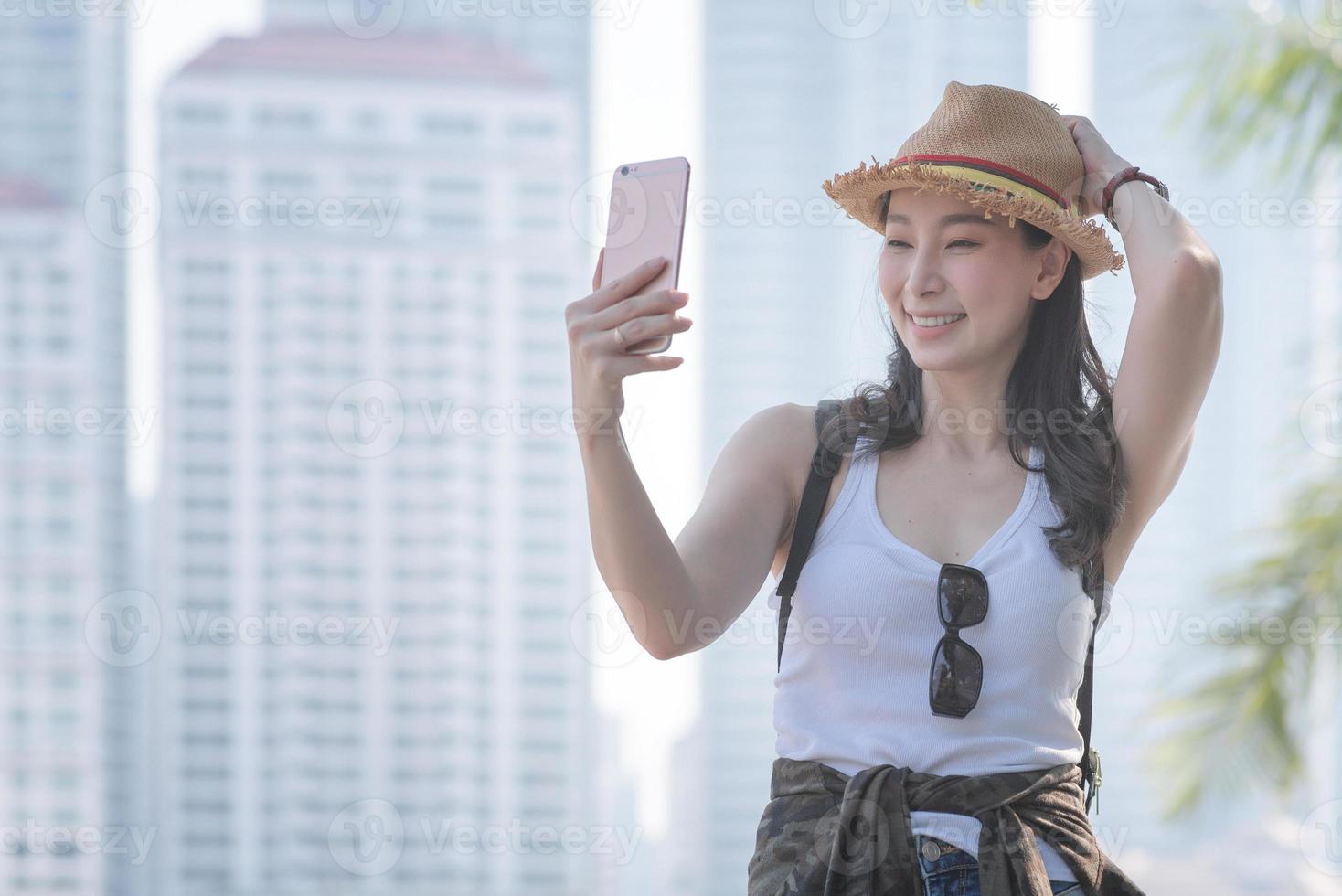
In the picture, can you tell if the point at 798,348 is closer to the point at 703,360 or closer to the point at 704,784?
the point at 703,360

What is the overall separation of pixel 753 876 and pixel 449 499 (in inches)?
1428

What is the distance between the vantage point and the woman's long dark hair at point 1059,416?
3.83 feet

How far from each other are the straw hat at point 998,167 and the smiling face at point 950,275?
17mm

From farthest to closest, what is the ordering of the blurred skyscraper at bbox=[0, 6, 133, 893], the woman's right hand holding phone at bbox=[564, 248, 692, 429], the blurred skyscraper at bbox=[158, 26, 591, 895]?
the blurred skyscraper at bbox=[158, 26, 591, 895], the blurred skyscraper at bbox=[0, 6, 133, 893], the woman's right hand holding phone at bbox=[564, 248, 692, 429]

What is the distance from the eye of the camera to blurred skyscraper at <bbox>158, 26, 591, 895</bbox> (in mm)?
34188

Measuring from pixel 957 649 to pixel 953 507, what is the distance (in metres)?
0.15

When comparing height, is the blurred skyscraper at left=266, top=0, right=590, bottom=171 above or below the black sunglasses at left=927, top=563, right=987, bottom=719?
above

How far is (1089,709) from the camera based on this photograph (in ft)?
3.88

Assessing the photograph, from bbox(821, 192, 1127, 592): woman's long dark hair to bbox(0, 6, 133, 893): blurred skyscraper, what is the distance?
103 ft

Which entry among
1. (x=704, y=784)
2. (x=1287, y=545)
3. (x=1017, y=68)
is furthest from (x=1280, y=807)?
(x=704, y=784)
